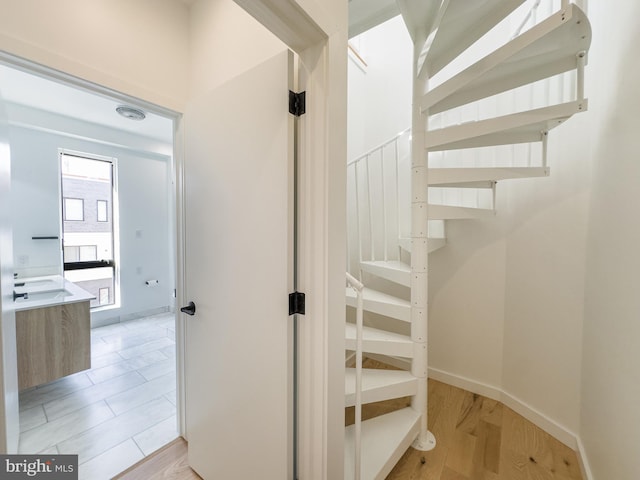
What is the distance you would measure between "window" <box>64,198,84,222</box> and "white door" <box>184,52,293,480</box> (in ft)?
10.6

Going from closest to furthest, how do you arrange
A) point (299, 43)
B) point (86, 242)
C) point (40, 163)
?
point (299, 43), point (40, 163), point (86, 242)

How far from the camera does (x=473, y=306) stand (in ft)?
7.18

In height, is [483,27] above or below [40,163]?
above

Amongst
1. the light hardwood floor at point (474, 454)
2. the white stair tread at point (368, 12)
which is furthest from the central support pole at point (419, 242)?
the white stair tread at point (368, 12)

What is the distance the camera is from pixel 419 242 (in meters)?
1.63

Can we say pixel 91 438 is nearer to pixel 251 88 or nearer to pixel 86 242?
pixel 251 88

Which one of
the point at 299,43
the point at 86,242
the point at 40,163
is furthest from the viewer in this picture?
the point at 86,242

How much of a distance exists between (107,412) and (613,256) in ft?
11.1

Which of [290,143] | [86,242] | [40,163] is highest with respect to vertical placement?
[40,163]

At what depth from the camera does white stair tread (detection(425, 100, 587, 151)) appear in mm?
1244

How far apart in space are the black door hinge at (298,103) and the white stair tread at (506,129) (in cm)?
95

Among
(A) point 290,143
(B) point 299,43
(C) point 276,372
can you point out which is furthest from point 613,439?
(B) point 299,43

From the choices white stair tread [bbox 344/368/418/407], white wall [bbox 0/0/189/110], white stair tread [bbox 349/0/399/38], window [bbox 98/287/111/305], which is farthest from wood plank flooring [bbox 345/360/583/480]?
window [bbox 98/287/111/305]

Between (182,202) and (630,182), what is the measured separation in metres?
2.26
